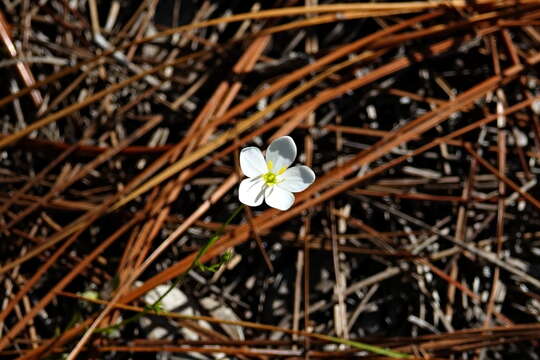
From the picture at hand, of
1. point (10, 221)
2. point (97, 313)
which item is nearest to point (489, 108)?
point (97, 313)

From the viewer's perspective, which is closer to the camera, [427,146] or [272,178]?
[272,178]

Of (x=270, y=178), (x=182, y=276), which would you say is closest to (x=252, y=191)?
(x=270, y=178)

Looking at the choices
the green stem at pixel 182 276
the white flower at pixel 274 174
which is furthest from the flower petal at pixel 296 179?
the green stem at pixel 182 276

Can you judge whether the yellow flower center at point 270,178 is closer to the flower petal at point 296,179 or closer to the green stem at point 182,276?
the flower petal at point 296,179

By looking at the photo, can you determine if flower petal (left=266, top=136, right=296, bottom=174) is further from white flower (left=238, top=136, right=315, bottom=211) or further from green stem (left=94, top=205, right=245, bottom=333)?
green stem (left=94, top=205, right=245, bottom=333)

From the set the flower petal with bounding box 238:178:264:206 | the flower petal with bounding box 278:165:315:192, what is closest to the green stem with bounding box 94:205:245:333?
the flower petal with bounding box 238:178:264:206

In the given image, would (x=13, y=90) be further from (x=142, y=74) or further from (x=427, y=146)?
(x=427, y=146)
